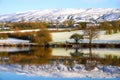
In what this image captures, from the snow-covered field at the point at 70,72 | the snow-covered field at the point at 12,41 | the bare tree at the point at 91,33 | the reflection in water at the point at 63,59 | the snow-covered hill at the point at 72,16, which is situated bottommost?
the snow-covered hill at the point at 72,16

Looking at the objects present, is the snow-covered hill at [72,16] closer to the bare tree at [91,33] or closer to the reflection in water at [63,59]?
the bare tree at [91,33]

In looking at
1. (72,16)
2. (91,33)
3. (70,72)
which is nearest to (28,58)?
(70,72)

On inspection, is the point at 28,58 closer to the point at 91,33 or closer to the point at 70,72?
the point at 70,72

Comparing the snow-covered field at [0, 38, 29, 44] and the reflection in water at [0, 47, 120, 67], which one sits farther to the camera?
the snow-covered field at [0, 38, 29, 44]

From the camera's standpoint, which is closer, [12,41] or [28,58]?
[28,58]

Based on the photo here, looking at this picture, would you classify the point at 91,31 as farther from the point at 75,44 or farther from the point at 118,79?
the point at 118,79

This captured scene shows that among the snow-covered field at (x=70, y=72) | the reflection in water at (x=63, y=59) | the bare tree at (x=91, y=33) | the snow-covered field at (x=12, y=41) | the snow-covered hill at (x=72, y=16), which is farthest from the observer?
the snow-covered hill at (x=72, y=16)

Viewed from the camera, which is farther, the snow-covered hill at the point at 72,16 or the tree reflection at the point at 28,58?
the snow-covered hill at the point at 72,16

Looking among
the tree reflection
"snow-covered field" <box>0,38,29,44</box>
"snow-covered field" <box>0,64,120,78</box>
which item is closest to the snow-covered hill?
"snow-covered field" <box>0,38,29,44</box>

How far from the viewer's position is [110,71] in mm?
10766

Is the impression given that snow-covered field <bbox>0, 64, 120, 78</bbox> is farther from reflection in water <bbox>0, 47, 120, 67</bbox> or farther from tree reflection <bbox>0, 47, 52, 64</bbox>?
tree reflection <bbox>0, 47, 52, 64</bbox>

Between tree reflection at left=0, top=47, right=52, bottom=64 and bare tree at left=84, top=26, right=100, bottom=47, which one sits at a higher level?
tree reflection at left=0, top=47, right=52, bottom=64

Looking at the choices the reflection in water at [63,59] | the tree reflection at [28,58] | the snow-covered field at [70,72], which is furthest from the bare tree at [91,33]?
the snow-covered field at [70,72]

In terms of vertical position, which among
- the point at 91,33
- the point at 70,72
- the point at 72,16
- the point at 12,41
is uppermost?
the point at 70,72
